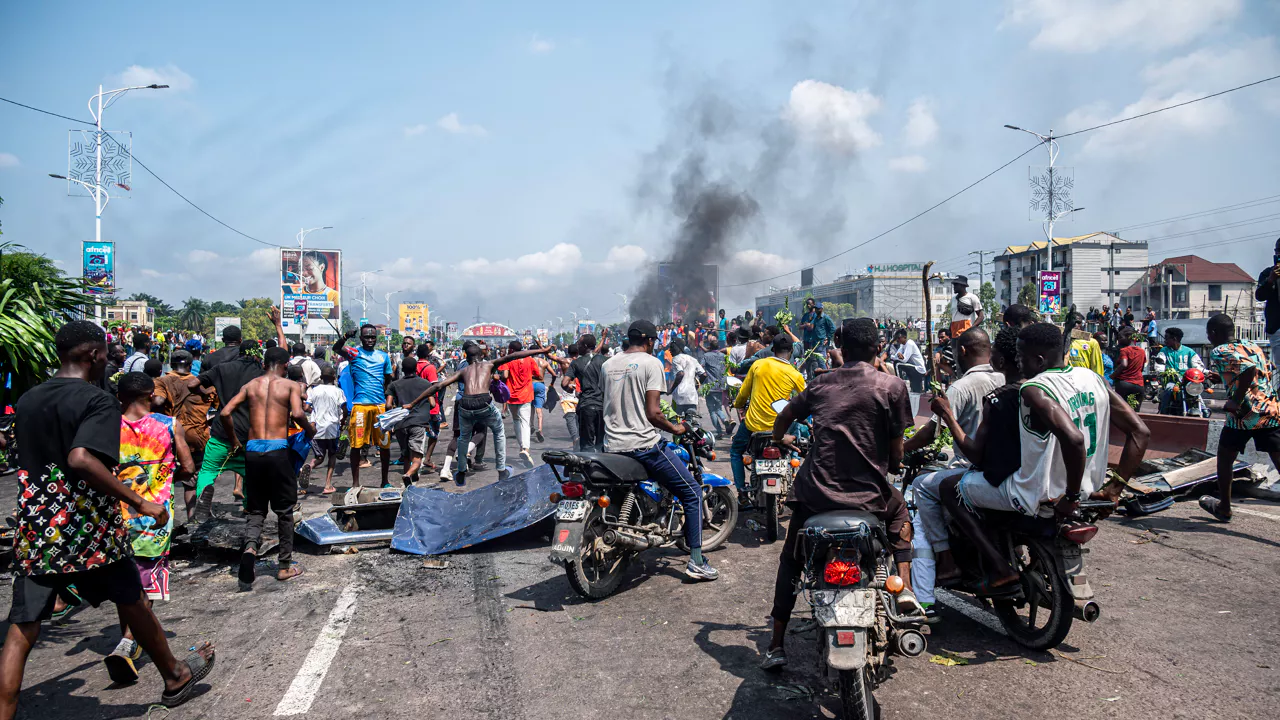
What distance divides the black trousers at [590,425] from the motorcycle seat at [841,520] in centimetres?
601

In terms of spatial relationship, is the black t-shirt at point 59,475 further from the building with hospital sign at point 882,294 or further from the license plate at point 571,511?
the building with hospital sign at point 882,294

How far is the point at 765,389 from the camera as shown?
22.8 feet

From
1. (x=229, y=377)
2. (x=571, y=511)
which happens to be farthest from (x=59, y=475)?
(x=229, y=377)

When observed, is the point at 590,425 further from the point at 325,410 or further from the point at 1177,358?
the point at 1177,358

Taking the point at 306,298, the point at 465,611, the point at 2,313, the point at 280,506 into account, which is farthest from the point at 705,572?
the point at 306,298

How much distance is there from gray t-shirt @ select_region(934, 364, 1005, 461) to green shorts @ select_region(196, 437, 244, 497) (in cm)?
590

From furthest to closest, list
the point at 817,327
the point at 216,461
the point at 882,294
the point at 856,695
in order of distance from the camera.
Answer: the point at 882,294 → the point at 817,327 → the point at 216,461 → the point at 856,695

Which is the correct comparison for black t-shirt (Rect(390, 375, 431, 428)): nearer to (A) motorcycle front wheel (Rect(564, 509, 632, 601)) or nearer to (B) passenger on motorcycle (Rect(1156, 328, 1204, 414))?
(A) motorcycle front wheel (Rect(564, 509, 632, 601))

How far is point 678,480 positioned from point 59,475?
366 cm

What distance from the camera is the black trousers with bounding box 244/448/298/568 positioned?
5.99 meters

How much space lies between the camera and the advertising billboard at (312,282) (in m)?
56.1

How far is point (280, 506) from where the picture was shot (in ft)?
20.0

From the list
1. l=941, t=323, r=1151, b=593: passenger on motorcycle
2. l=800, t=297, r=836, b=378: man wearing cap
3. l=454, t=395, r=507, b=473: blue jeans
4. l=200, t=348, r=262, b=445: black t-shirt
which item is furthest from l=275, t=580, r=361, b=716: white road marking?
Answer: l=800, t=297, r=836, b=378: man wearing cap

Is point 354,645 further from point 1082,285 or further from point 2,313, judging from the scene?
point 1082,285
